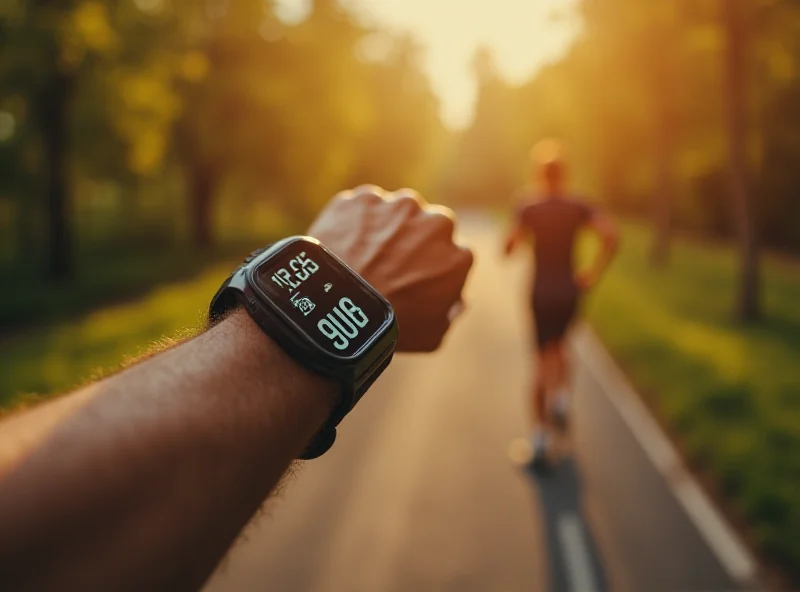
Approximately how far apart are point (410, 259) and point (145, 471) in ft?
2.78

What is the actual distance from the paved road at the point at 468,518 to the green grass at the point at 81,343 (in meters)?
1.82

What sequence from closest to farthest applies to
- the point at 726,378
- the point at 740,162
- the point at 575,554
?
the point at 575,554 < the point at 726,378 < the point at 740,162

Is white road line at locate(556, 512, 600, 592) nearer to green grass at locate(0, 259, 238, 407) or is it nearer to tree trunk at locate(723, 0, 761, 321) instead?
green grass at locate(0, 259, 238, 407)

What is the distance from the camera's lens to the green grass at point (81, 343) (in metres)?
6.84

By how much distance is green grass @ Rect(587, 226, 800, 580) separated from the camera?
444cm

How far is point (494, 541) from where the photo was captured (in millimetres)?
4086

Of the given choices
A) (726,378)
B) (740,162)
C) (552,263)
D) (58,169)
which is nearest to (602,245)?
(552,263)

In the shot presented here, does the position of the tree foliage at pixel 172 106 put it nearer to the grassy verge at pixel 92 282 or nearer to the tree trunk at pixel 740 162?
the grassy verge at pixel 92 282

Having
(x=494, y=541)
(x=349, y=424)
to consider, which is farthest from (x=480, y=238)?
(x=494, y=541)

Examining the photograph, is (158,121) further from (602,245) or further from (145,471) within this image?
(145,471)

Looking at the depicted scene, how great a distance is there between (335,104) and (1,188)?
10.1 metres

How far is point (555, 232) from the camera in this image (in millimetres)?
5199

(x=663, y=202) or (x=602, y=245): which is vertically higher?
(x=602, y=245)

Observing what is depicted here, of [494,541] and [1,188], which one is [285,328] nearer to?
[494,541]
